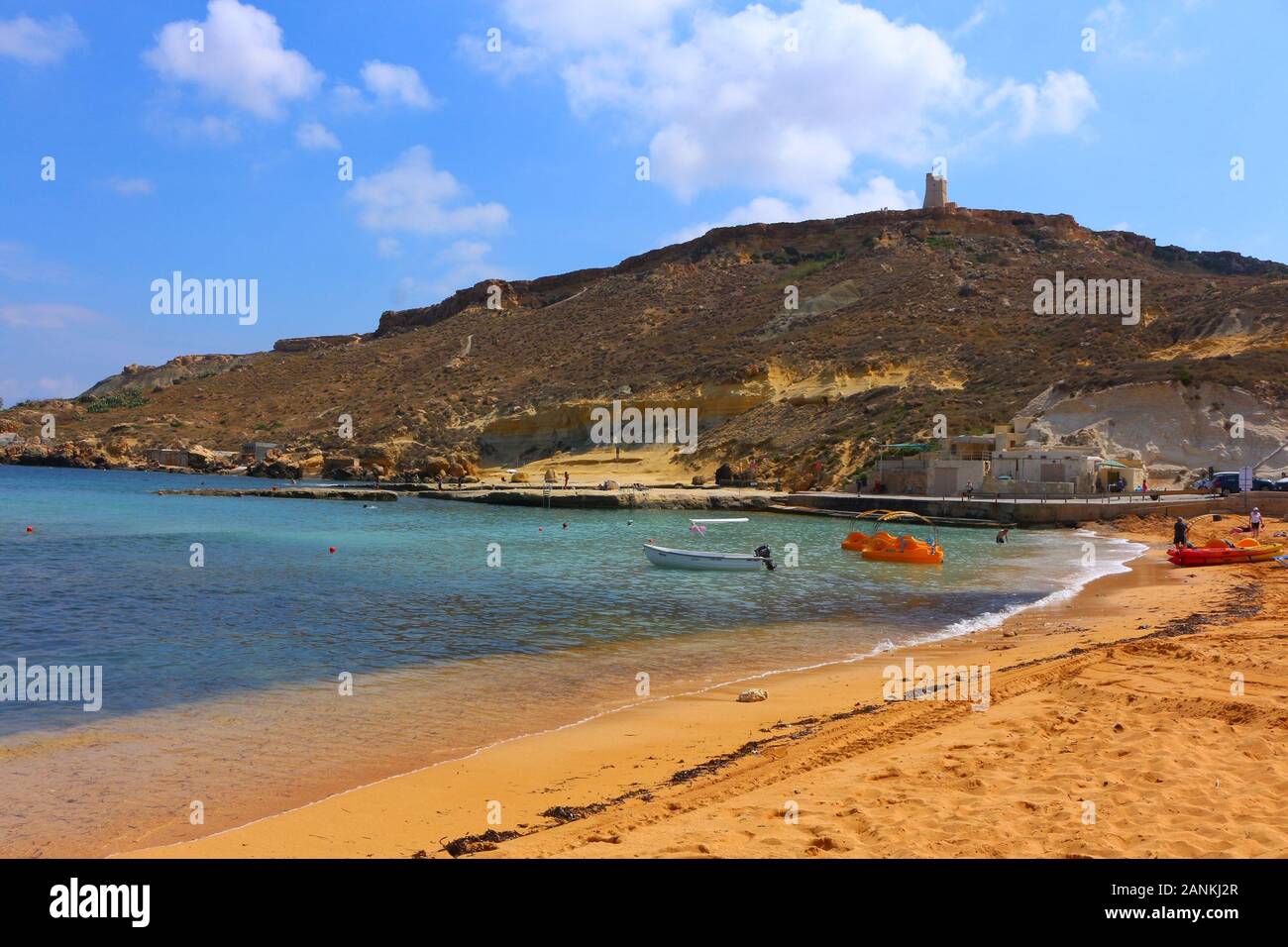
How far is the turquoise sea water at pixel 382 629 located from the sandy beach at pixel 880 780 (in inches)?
37.9

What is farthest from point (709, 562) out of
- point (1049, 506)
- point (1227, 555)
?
point (1049, 506)

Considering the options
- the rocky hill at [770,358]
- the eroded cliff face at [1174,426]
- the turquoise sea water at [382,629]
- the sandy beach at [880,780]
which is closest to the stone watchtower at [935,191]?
the rocky hill at [770,358]

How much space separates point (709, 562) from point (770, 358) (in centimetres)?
5067

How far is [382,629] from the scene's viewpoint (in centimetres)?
1509

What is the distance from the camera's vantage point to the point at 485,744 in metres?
8.49

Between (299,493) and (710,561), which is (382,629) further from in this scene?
(299,493)

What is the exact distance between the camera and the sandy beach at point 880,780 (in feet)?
16.2

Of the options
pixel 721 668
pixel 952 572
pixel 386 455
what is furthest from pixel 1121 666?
pixel 386 455

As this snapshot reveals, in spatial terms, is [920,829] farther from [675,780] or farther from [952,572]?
[952,572]

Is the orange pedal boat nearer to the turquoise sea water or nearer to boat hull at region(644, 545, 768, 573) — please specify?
the turquoise sea water

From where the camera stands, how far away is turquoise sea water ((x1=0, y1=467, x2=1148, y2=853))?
8445 mm

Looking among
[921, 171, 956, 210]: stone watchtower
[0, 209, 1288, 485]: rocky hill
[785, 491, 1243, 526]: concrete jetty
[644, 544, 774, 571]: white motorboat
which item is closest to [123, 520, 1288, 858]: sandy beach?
[644, 544, 774, 571]: white motorboat

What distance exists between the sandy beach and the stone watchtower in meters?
108

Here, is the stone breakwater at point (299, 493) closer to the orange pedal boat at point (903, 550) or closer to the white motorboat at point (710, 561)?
the white motorboat at point (710, 561)
